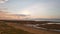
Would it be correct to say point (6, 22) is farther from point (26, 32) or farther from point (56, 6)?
point (56, 6)

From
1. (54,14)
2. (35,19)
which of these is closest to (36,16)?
(35,19)

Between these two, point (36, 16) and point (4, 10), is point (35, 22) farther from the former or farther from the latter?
point (4, 10)

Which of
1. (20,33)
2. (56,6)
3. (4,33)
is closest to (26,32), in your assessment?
(20,33)

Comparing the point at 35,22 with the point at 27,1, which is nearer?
the point at 35,22

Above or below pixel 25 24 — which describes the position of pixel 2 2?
above

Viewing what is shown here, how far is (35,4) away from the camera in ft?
3.14

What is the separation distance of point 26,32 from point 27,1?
9.6 inches

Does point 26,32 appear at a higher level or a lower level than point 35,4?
lower

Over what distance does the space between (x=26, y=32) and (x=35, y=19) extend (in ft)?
0.37

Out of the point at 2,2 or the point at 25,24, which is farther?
the point at 2,2

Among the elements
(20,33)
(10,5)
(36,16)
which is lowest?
(20,33)

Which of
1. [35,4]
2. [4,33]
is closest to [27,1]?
[35,4]

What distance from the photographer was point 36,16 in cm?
88

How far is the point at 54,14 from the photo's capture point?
89 cm
